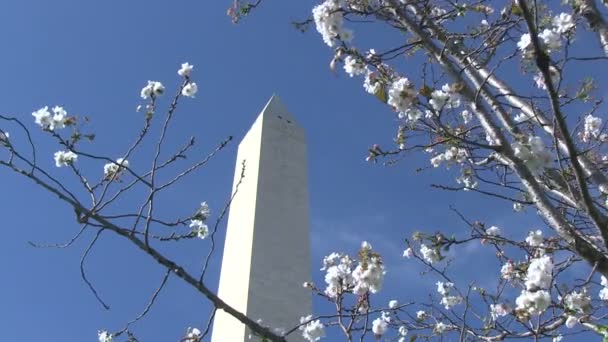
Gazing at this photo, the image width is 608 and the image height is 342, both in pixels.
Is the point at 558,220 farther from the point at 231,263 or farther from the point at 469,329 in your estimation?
the point at 231,263

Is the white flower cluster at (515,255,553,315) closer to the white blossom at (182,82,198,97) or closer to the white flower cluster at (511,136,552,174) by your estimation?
the white flower cluster at (511,136,552,174)

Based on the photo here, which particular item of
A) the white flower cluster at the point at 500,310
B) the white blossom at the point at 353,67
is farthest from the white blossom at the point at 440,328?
the white blossom at the point at 353,67

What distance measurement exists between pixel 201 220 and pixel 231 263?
2344 millimetres

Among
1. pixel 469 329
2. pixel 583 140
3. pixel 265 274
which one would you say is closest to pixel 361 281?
pixel 469 329

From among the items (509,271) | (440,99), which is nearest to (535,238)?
(509,271)

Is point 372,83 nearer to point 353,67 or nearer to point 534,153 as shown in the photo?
point 353,67

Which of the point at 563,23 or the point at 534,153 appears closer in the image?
the point at 534,153

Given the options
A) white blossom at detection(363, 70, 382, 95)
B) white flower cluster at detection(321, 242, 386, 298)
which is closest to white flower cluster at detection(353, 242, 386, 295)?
white flower cluster at detection(321, 242, 386, 298)

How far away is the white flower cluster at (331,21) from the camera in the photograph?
9.81 feet

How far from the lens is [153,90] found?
3.40 m

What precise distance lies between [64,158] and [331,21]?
1422 millimetres

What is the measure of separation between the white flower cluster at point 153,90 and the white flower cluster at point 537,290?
1.93m

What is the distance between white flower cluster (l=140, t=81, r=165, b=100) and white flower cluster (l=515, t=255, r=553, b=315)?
1928mm

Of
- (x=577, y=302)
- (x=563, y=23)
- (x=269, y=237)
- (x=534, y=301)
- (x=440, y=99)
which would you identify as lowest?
(x=534, y=301)
